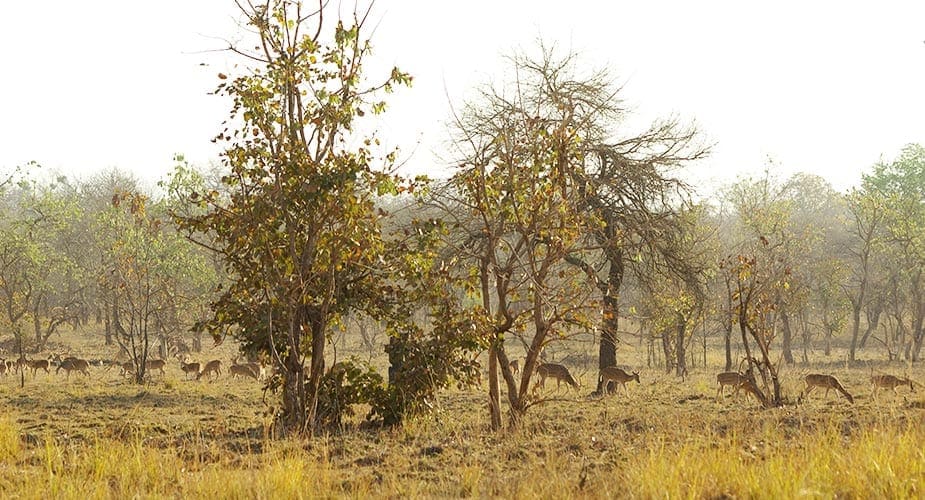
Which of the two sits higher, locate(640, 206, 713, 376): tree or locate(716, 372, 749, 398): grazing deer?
locate(640, 206, 713, 376): tree

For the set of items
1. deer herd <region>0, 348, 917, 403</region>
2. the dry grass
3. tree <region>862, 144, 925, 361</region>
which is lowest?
the dry grass

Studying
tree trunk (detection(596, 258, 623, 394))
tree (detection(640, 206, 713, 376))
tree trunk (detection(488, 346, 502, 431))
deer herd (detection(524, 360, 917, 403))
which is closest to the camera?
tree trunk (detection(488, 346, 502, 431))

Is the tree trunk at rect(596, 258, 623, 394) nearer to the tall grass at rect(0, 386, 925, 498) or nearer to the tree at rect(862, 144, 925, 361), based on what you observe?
the tall grass at rect(0, 386, 925, 498)

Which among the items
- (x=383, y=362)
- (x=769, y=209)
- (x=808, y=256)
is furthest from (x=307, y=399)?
(x=808, y=256)

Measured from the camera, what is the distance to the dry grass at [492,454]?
7.03 m

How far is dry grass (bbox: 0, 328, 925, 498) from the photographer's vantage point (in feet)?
23.1

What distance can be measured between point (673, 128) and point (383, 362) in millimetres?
17013

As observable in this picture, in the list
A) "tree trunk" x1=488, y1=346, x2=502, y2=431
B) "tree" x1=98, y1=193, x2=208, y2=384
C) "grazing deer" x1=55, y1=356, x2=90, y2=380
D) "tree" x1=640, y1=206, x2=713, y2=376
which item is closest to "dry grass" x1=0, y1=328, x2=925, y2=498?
"tree trunk" x1=488, y1=346, x2=502, y2=431

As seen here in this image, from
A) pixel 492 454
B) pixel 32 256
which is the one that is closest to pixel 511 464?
pixel 492 454

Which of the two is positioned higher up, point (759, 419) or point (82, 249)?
point (82, 249)

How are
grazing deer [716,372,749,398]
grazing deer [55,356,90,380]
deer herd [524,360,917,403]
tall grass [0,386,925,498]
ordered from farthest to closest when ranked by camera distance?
grazing deer [55,356,90,380] < grazing deer [716,372,749,398] < deer herd [524,360,917,403] < tall grass [0,386,925,498]

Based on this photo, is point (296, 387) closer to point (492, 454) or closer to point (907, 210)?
point (492, 454)

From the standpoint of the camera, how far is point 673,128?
67.7ft

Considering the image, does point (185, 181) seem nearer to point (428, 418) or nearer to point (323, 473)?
point (428, 418)
